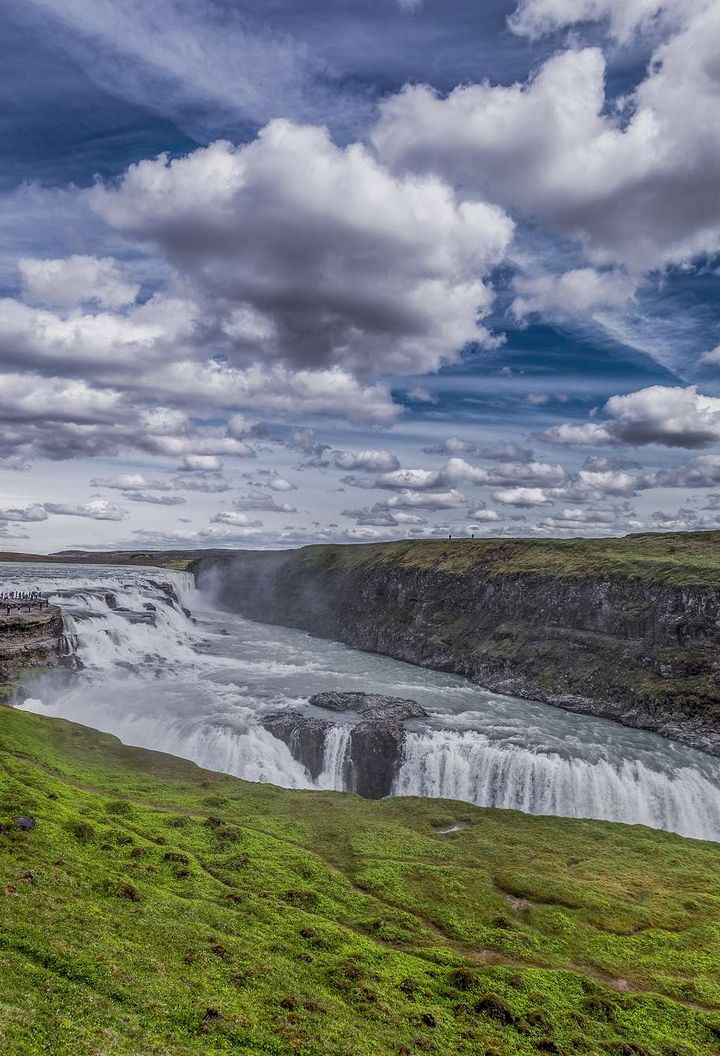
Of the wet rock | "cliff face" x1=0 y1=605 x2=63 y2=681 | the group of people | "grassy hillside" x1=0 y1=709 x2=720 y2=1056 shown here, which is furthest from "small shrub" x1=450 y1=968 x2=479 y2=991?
the group of people

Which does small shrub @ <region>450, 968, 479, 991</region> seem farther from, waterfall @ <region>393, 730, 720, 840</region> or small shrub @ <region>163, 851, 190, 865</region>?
waterfall @ <region>393, 730, 720, 840</region>

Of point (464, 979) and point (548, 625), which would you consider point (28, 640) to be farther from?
point (548, 625)

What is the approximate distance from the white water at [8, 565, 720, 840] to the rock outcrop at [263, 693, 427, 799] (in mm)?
607

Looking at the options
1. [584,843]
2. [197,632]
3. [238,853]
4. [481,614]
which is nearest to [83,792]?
[238,853]

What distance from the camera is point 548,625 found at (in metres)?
71.9

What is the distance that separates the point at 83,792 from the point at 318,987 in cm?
1589

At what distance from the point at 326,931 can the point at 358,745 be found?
25876 millimetres

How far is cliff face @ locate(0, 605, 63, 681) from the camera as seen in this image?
50.3 metres

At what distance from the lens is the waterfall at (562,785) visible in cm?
3794

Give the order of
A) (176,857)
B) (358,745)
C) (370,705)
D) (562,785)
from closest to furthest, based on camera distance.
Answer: (176,857)
(562,785)
(358,745)
(370,705)

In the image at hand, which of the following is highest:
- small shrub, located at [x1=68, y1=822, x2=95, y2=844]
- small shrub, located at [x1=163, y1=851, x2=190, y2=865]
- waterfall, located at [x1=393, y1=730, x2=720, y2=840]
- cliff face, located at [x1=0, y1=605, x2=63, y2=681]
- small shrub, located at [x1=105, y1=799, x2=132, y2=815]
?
cliff face, located at [x1=0, y1=605, x2=63, y2=681]

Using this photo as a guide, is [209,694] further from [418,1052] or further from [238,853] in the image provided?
[418,1052]

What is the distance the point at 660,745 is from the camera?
47531 mm

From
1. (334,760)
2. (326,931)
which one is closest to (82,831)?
(326,931)
